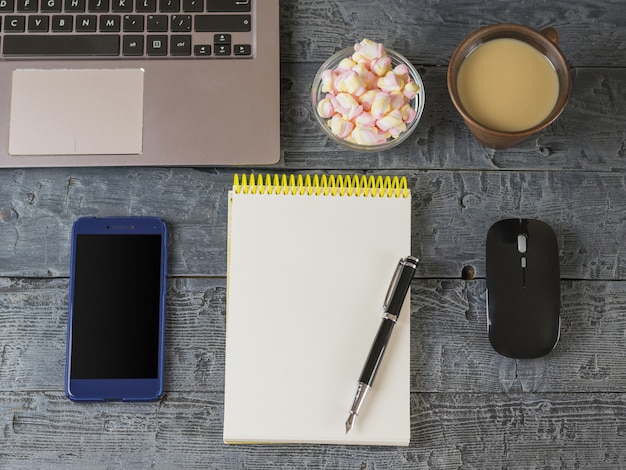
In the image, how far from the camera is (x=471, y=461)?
2.34 ft

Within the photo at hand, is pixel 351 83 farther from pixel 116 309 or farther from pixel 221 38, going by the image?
pixel 116 309

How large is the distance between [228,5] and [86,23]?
Result: 16cm

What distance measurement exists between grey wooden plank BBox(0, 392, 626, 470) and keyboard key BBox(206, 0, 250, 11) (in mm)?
436

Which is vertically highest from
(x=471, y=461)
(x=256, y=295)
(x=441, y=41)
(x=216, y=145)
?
(x=441, y=41)

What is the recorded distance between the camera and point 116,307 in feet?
2.32

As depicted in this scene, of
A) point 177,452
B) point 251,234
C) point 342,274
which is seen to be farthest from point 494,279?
point 177,452

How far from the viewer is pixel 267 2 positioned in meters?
0.74

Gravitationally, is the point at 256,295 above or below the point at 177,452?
above

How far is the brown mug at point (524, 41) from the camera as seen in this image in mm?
674

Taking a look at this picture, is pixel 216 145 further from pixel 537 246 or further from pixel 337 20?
pixel 537 246

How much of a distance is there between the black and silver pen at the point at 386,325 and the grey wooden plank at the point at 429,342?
0.12ft

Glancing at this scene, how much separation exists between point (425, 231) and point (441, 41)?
0.78ft

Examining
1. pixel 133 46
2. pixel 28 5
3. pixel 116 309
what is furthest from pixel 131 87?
pixel 116 309

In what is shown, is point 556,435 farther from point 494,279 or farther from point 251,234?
point 251,234
